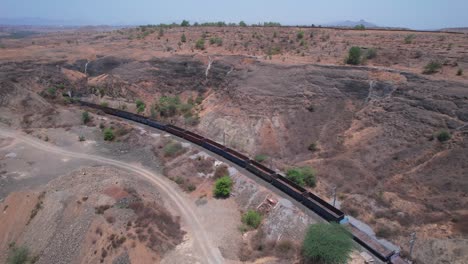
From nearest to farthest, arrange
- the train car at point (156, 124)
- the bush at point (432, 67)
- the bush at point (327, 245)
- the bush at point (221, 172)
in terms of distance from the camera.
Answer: the bush at point (327, 245), the bush at point (221, 172), the bush at point (432, 67), the train car at point (156, 124)

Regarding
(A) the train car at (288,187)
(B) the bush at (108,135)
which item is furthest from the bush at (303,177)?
(B) the bush at (108,135)

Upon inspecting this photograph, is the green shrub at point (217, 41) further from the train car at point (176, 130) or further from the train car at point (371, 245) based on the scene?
the train car at point (371, 245)

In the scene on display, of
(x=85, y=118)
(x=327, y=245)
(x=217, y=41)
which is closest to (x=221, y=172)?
(x=327, y=245)

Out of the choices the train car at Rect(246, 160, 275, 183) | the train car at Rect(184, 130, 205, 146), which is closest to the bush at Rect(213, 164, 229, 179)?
the train car at Rect(246, 160, 275, 183)

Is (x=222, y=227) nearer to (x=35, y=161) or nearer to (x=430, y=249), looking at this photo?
(x=430, y=249)

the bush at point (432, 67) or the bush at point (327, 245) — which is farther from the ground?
the bush at point (432, 67)


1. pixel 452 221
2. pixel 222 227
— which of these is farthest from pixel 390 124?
pixel 222 227
